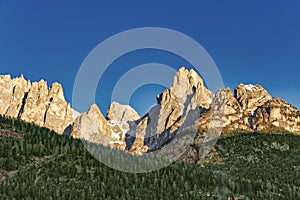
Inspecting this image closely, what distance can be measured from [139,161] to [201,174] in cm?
1898

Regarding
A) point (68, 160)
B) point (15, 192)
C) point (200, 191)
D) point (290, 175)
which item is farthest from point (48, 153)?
point (290, 175)

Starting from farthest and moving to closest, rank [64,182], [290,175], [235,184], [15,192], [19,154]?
[290,175], [235,184], [19,154], [64,182], [15,192]

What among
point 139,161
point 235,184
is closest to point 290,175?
point 235,184

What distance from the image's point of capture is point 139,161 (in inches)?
4451

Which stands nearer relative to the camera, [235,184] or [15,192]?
[15,192]

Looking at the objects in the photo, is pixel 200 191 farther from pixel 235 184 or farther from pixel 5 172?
pixel 5 172

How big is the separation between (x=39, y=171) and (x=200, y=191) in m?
40.4

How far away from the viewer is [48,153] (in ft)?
330

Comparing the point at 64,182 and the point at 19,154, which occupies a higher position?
the point at 19,154

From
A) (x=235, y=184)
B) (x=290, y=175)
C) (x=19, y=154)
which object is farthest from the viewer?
(x=290, y=175)

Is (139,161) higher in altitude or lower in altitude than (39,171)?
higher

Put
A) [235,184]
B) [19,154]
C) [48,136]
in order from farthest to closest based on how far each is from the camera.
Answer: [48,136]
[235,184]
[19,154]

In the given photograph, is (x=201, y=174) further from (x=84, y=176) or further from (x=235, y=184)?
(x=84, y=176)

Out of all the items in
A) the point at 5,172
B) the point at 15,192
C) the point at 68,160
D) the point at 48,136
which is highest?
the point at 48,136
